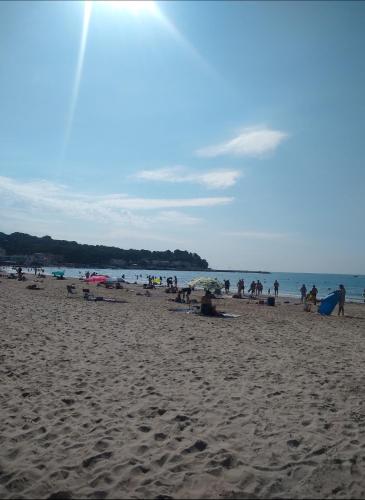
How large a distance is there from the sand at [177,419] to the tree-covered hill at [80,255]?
12221cm

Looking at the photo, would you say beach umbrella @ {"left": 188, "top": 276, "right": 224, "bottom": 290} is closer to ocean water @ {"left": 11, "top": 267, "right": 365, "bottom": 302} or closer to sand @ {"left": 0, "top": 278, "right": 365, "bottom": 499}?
sand @ {"left": 0, "top": 278, "right": 365, "bottom": 499}

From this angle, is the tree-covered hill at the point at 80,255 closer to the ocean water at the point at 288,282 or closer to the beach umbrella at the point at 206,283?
the ocean water at the point at 288,282

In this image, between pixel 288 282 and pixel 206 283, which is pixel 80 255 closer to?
pixel 288 282

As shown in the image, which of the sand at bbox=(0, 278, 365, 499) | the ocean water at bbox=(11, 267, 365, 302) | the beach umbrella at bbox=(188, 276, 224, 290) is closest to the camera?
the sand at bbox=(0, 278, 365, 499)

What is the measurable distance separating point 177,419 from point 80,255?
15107cm

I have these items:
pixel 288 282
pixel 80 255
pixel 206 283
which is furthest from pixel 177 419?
pixel 80 255

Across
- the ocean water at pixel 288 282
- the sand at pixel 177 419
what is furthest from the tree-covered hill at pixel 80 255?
the sand at pixel 177 419

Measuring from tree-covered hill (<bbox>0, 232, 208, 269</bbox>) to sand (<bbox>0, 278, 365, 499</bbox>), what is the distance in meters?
122

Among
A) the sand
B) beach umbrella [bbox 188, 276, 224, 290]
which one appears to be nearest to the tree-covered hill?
beach umbrella [bbox 188, 276, 224, 290]

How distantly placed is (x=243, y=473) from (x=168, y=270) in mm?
164297

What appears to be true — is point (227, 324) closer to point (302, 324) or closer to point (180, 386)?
point (302, 324)

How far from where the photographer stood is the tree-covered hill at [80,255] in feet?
448

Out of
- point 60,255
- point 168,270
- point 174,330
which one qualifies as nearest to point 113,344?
point 174,330

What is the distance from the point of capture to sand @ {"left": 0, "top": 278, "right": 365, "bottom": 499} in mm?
3178
